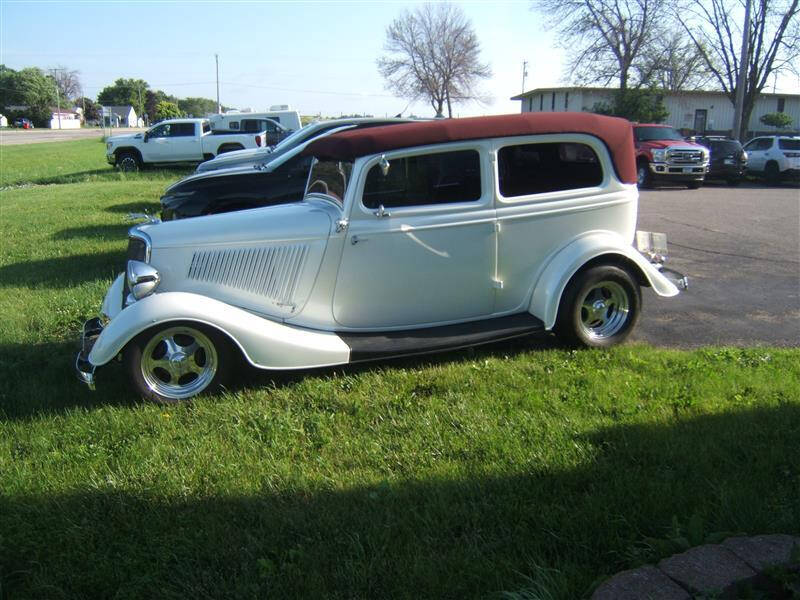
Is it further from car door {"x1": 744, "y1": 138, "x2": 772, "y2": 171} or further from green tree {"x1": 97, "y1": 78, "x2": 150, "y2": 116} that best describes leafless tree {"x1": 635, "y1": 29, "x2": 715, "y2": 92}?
green tree {"x1": 97, "y1": 78, "x2": 150, "y2": 116}

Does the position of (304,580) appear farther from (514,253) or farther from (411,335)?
(514,253)

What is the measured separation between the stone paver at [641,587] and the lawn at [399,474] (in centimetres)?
15

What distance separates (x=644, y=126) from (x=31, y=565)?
2176 cm

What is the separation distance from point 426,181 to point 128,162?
71.1ft

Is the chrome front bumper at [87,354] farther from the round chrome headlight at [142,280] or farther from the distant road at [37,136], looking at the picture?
the distant road at [37,136]

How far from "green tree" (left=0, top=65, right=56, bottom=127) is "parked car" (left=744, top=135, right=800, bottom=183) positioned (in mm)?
98739

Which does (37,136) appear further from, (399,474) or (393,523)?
(393,523)

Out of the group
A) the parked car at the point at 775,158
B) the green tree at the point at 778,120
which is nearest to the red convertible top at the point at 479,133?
the parked car at the point at 775,158

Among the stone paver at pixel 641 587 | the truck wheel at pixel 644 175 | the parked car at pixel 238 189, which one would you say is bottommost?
the stone paver at pixel 641 587

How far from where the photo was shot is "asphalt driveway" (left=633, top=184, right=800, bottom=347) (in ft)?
19.4

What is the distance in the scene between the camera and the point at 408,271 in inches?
191

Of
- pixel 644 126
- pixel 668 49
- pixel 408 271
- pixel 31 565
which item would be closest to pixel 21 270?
pixel 408 271

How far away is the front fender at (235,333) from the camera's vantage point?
4156mm

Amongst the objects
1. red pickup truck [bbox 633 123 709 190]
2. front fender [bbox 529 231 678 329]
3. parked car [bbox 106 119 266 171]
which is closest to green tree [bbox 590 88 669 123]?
red pickup truck [bbox 633 123 709 190]
